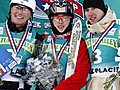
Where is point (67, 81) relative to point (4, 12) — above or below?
below

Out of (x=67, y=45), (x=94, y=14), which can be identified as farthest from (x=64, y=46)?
(x=94, y=14)

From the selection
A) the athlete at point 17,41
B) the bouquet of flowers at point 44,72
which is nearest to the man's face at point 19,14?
the athlete at point 17,41

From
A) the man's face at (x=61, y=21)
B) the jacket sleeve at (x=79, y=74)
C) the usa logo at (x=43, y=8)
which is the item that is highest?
the usa logo at (x=43, y=8)

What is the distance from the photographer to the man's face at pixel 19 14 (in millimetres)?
2834

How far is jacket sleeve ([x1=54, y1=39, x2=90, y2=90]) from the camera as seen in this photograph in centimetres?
280

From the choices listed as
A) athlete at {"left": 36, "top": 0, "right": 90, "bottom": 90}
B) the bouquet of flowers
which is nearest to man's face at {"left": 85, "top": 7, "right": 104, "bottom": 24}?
athlete at {"left": 36, "top": 0, "right": 90, "bottom": 90}

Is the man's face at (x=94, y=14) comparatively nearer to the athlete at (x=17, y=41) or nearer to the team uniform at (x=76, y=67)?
the team uniform at (x=76, y=67)

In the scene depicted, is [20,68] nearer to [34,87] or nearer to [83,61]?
[34,87]

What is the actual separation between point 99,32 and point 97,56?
158 mm

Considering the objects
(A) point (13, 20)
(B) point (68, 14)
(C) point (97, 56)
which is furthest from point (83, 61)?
(A) point (13, 20)

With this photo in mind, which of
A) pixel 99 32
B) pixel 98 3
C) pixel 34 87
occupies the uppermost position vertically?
pixel 98 3

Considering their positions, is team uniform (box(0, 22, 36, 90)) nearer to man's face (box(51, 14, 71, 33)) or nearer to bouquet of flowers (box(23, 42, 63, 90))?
bouquet of flowers (box(23, 42, 63, 90))

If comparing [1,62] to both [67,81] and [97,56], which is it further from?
[97,56]

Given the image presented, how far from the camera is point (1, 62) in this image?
2.83 meters
